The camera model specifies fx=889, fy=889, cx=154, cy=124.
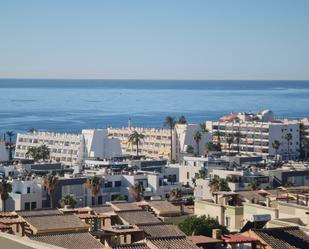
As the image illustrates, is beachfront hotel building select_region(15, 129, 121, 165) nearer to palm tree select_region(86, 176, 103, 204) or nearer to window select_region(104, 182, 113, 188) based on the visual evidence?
window select_region(104, 182, 113, 188)

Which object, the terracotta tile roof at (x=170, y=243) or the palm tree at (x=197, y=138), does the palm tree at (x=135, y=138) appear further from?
the terracotta tile roof at (x=170, y=243)

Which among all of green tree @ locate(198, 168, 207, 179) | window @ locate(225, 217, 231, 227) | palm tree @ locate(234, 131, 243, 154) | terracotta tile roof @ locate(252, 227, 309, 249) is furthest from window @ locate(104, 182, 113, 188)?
palm tree @ locate(234, 131, 243, 154)

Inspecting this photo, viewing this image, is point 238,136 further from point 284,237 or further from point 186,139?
point 284,237

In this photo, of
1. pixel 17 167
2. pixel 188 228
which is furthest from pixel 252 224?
pixel 17 167

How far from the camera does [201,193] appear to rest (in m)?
68.5

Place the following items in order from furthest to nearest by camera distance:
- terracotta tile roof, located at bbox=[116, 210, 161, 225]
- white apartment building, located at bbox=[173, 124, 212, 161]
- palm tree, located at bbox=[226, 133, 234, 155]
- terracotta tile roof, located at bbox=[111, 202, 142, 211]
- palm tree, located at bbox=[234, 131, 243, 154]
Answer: palm tree, located at bbox=[234, 131, 243, 154] < palm tree, located at bbox=[226, 133, 234, 155] < white apartment building, located at bbox=[173, 124, 212, 161] < terracotta tile roof, located at bbox=[111, 202, 142, 211] < terracotta tile roof, located at bbox=[116, 210, 161, 225]

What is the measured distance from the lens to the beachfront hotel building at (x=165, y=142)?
12003cm

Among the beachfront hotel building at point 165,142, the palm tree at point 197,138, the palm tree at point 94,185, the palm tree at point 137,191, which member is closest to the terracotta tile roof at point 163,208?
the palm tree at point 137,191

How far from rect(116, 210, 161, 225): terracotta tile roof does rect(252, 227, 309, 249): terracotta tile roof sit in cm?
1093

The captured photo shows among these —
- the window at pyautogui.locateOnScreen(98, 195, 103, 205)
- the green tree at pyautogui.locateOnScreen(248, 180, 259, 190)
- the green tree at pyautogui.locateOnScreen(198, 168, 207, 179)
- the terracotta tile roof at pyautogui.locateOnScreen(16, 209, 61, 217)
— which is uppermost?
the green tree at pyautogui.locateOnScreen(198, 168, 207, 179)

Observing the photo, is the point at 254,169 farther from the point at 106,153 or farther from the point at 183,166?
the point at 106,153

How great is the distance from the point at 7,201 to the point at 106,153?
161ft

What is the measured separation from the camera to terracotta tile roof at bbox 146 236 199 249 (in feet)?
92.6

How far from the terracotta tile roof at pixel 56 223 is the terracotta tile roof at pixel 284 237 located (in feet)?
33.7
